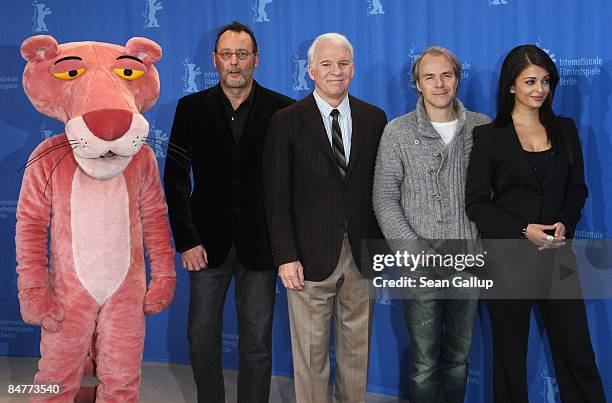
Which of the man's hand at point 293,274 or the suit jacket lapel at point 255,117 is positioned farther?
the suit jacket lapel at point 255,117

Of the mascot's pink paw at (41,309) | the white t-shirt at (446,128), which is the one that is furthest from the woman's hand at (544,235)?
the mascot's pink paw at (41,309)

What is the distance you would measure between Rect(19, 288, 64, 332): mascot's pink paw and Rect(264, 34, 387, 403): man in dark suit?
2.71 ft

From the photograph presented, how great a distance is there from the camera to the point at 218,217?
2832 mm

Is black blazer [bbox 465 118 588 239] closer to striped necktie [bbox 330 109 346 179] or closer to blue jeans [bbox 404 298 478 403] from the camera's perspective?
blue jeans [bbox 404 298 478 403]

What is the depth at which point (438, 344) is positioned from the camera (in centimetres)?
277

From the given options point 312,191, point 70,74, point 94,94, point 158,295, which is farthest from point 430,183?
point 70,74

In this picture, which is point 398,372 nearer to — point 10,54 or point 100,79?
point 100,79

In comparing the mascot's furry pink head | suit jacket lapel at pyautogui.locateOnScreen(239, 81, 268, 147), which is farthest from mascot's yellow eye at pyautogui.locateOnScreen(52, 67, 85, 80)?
suit jacket lapel at pyautogui.locateOnScreen(239, 81, 268, 147)

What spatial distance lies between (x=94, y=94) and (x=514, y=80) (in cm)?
158

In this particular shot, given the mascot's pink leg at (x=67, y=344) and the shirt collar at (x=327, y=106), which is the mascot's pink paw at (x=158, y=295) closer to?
the mascot's pink leg at (x=67, y=344)

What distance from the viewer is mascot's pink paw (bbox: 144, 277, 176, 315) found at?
2758 mm

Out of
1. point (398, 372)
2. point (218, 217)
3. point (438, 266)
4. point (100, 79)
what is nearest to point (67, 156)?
point (100, 79)

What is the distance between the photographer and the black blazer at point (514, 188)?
263 centimetres

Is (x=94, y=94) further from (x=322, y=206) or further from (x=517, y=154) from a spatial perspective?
(x=517, y=154)
